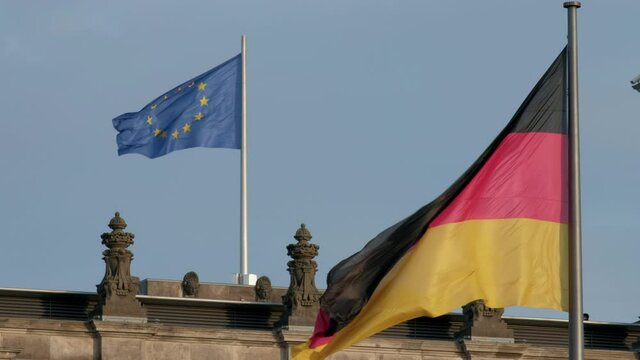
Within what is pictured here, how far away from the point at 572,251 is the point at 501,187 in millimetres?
1826

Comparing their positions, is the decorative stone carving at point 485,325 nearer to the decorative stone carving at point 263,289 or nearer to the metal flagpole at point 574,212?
the decorative stone carving at point 263,289

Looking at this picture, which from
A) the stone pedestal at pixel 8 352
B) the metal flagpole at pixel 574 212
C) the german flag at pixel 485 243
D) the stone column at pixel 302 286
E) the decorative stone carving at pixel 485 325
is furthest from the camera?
the decorative stone carving at pixel 485 325

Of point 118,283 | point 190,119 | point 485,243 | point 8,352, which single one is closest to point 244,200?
point 190,119

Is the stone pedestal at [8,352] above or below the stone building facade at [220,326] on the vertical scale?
below

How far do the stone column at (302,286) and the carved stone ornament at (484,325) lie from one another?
4.41 m

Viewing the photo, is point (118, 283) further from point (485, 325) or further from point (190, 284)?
point (485, 325)

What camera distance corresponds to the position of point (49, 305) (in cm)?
5684

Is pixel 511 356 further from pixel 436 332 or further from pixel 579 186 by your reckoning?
pixel 579 186

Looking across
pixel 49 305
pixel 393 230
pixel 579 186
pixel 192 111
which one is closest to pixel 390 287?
pixel 393 230

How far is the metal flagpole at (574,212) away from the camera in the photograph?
32094mm

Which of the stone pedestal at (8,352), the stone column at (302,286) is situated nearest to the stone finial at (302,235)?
the stone column at (302,286)

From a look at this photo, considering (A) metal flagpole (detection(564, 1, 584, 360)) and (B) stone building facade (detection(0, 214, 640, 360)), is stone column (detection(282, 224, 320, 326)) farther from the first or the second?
(A) metal flagpole (detection(564, 1, 584, 360))

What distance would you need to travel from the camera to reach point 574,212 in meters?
32.6

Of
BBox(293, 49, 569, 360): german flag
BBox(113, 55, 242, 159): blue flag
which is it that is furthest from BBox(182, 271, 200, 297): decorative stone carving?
BBox(293, 49, 569, 360): german flag
